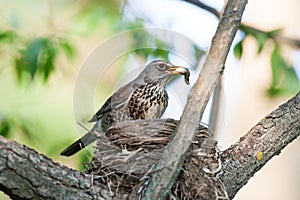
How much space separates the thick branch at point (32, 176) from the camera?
87.0 inches

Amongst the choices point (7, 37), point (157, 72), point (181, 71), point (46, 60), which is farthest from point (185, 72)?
point (7, 37)

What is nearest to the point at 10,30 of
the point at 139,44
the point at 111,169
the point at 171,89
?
the point at 139,44

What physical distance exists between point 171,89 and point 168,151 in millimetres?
1121

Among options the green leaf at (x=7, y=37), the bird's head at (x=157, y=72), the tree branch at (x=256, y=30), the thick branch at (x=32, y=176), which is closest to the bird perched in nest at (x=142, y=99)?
the bird's head at (x=157, y=72)

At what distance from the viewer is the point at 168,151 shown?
93.7 inches

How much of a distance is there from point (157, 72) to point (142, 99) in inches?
6.6

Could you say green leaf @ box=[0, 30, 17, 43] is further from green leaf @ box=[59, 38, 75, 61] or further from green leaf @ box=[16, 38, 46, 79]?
green leaf @ box=[59, 38, 75, 61]

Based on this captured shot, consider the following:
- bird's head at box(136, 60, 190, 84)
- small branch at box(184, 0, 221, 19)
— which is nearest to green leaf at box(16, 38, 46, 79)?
bird's head at box(136, 60, 190, 84)

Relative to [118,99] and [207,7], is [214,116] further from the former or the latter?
[207,7]

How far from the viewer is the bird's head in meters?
3.33

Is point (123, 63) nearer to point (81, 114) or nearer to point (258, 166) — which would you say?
point (81, 114)

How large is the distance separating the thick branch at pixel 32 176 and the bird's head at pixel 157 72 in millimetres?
1089

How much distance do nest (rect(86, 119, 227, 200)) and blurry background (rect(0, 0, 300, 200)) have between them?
0.53 ft

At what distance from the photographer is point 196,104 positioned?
2.32 m
